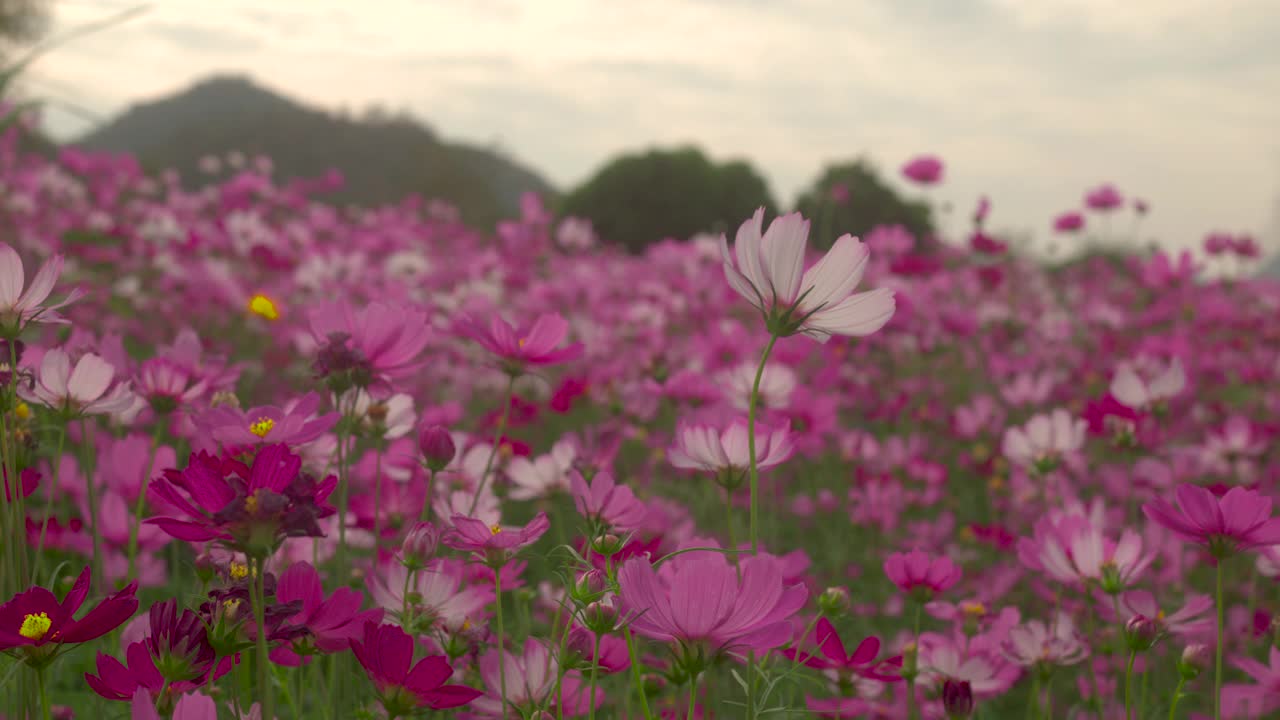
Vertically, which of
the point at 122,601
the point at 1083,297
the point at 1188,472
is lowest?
the point at 1083,297

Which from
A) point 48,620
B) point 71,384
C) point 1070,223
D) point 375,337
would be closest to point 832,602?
point 375,337

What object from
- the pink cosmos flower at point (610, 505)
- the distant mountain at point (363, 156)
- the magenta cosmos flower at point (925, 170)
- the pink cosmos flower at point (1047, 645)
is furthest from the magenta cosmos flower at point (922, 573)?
the distant mountain at point (363, 156)

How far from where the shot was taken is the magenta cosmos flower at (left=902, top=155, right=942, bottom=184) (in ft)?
14.0

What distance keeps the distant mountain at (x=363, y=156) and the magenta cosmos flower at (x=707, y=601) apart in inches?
479

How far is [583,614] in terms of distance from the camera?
850 mm

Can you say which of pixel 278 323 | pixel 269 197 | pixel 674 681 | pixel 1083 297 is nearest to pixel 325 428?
pixel 674 681

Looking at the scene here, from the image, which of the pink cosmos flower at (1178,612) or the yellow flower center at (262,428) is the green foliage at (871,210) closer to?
the pink cosmos flower at (1178,612)

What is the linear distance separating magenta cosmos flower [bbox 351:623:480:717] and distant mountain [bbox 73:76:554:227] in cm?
1208

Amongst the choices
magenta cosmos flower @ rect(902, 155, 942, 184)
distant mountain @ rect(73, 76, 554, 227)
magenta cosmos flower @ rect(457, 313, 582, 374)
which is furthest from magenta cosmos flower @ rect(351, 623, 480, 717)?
distant mountain @ rect(73, 76, 554, 227)

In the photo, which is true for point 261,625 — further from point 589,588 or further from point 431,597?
point 431,597

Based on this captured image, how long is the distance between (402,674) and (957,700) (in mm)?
524

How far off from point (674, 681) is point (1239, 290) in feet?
24.6

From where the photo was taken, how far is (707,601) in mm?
736

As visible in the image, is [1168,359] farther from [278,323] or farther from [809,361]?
[278,323]
